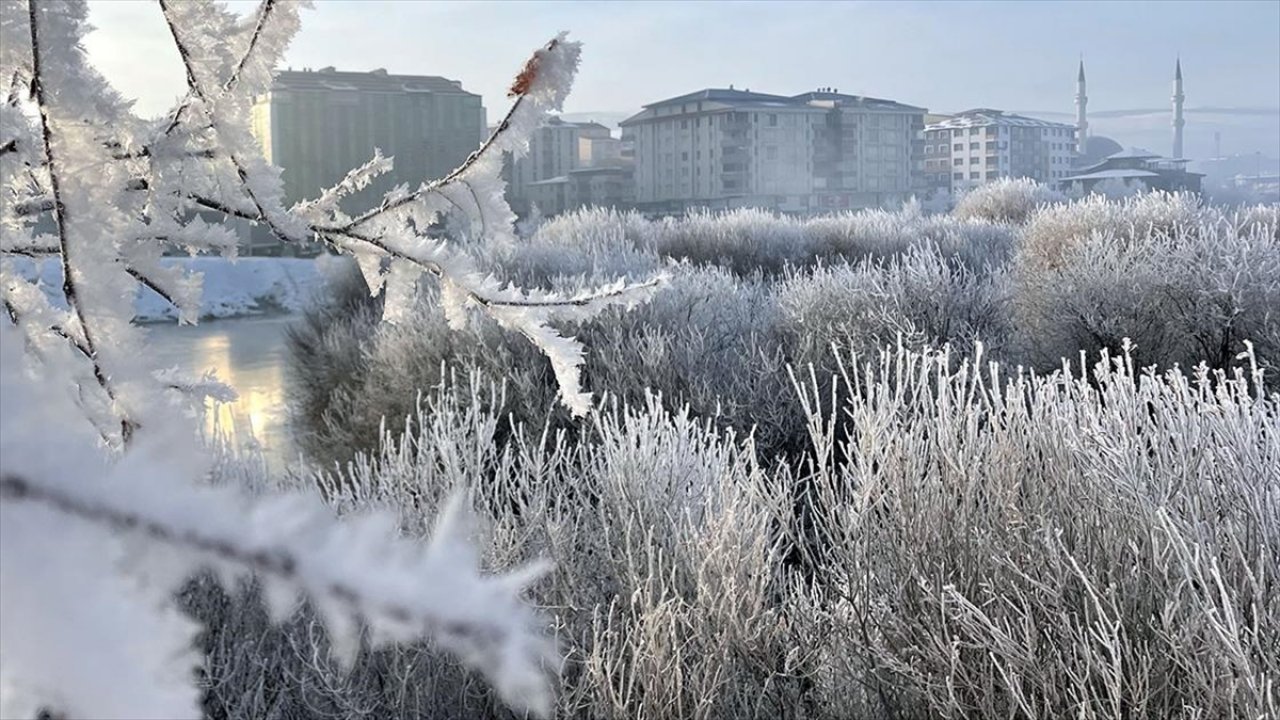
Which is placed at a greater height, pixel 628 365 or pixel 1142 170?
pixel 1142 170

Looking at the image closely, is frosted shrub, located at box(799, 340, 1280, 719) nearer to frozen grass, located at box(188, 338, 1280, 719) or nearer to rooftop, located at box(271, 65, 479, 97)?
frozen grass, located at box(188, 338, 1280, 719)

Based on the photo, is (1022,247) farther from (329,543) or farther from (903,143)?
(903,143)

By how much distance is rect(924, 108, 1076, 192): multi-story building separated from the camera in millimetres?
57938

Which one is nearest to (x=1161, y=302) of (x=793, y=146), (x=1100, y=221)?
(x=1100, y=221)

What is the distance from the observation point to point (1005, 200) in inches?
734

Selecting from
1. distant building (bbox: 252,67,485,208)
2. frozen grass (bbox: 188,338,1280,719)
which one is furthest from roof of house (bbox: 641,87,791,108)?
frozen grass (bbox: 188,338,1280,719)

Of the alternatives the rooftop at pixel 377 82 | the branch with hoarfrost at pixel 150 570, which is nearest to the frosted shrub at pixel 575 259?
the branch with hoarfrost at pixel 150 570

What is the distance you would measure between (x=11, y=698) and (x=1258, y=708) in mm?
1898

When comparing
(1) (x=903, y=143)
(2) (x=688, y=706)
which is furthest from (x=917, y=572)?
(1) (x=903, y=143)

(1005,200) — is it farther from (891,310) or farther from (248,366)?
(248,366)

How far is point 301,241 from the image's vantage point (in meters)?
0.94

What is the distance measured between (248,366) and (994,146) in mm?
49639

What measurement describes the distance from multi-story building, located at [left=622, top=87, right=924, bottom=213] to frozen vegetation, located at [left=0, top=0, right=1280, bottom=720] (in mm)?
57064

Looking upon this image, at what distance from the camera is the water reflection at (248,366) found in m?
8.61
